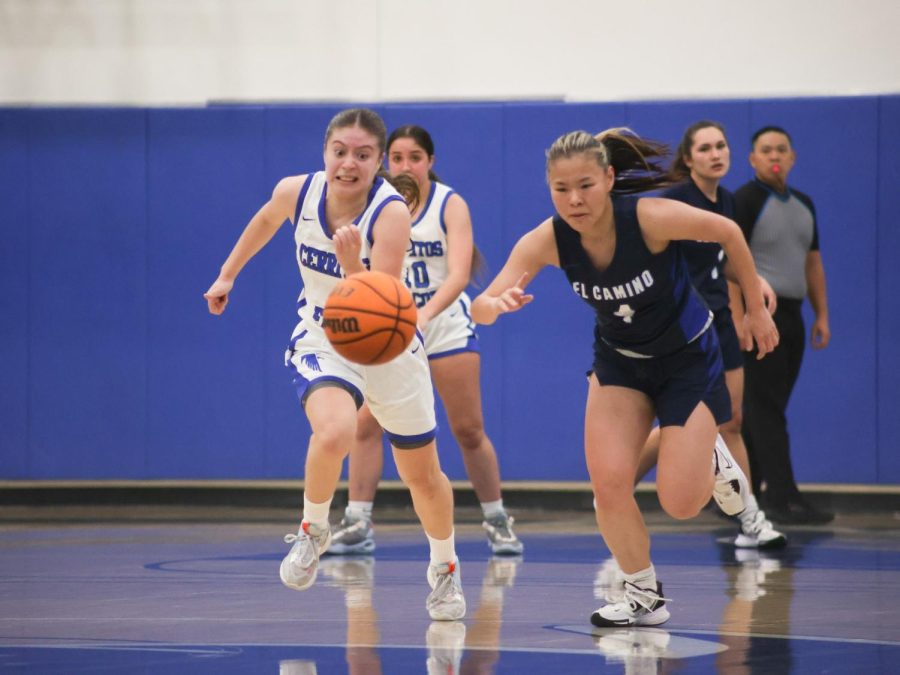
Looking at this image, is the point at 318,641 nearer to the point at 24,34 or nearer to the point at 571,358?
the point at 571,358

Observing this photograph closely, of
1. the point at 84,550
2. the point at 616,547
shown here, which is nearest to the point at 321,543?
the point at 616,547

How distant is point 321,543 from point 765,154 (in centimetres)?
403

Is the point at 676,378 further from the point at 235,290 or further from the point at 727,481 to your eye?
the point at 235,290

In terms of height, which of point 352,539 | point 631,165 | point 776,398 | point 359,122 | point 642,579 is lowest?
point 352,539

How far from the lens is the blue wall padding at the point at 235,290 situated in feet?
31.4

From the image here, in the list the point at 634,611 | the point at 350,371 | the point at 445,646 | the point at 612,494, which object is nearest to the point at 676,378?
the point at 612,494

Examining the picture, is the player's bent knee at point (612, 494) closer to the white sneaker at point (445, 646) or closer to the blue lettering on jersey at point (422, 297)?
the white sneaker at point (445, 646)

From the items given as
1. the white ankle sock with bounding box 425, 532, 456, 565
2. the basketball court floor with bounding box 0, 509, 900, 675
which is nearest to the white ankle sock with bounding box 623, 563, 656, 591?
the basketball court floor with bounding box 0, 509, 900, 675

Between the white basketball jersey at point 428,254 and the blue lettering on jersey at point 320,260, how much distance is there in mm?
1810

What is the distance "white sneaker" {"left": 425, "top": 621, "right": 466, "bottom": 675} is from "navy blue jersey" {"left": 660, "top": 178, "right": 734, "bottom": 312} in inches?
102

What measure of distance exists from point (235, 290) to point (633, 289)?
5.67 meters

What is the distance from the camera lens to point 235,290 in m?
10.1

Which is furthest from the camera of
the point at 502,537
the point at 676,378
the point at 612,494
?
the point at 502,537

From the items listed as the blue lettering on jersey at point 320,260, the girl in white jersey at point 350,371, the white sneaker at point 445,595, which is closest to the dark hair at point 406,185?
the girl in white jersey at point 350,371
